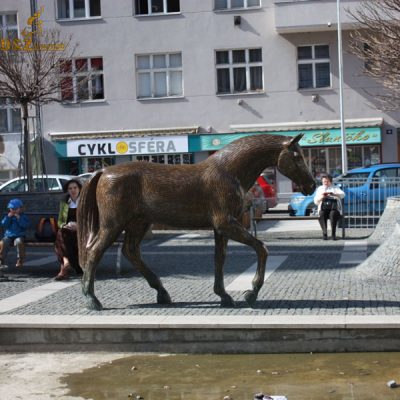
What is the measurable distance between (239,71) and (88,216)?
80.4ft

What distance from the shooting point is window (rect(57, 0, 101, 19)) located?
3366cm

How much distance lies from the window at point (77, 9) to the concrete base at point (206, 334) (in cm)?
2694

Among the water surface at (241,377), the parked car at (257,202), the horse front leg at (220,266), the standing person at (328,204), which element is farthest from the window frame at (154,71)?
the water surface at (241,377)

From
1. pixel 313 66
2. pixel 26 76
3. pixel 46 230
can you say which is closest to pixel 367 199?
pixel 26 76

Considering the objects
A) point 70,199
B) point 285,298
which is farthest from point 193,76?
point 285,298

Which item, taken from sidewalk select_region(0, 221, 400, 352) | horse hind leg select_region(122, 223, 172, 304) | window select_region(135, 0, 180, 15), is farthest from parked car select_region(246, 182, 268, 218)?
window select_region(135, 0, 180, 15)

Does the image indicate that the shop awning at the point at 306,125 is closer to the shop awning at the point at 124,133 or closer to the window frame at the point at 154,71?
the shop awning at the point at 124,133

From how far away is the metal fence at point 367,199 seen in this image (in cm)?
1845

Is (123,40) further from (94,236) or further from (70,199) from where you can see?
(94,236)

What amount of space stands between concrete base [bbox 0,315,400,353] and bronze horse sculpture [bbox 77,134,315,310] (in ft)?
3.12

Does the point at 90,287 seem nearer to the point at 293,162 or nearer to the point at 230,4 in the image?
the point at 293,162

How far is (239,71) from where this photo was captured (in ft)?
108

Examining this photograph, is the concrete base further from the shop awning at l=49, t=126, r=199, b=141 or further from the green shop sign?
the shop awning at l=49, t=126, r=199, b=141

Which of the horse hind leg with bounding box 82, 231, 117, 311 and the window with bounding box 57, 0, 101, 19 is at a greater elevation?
the window with bounding box 57, 0, 101, 19
